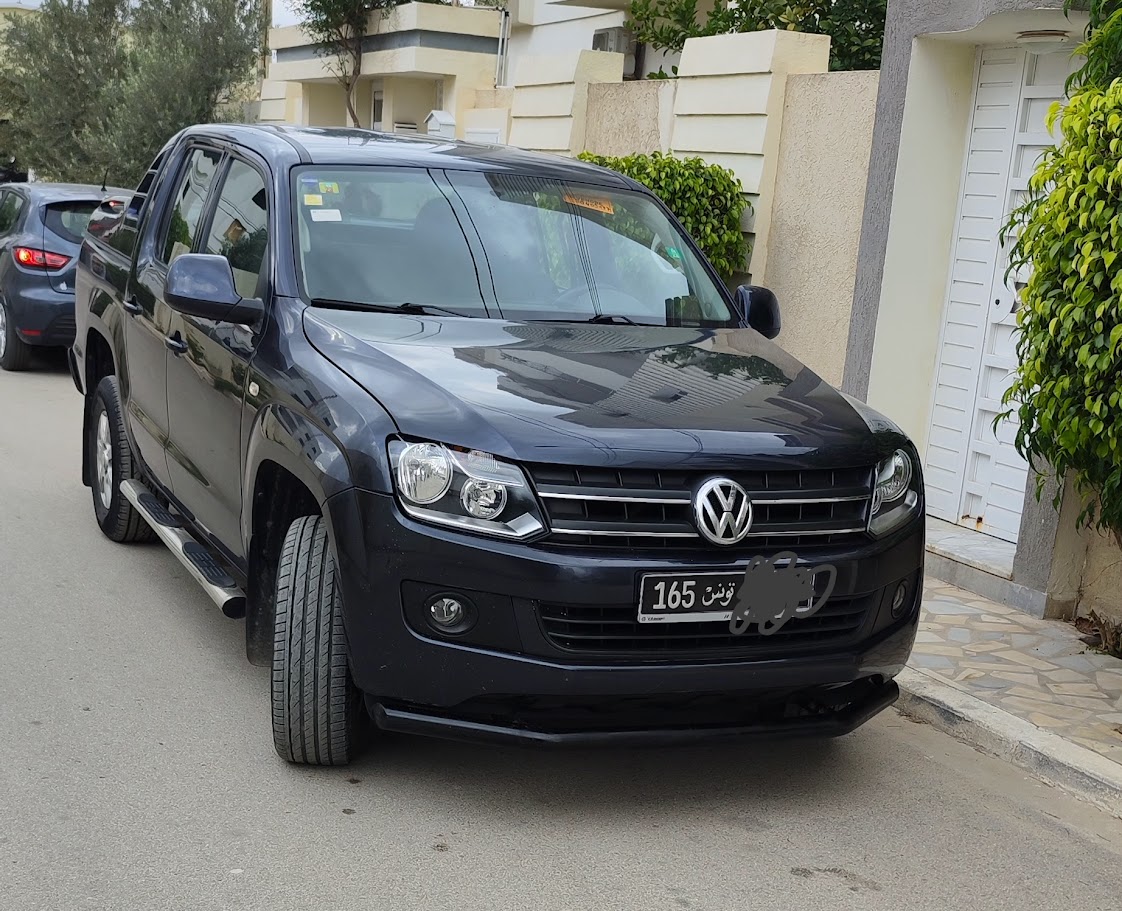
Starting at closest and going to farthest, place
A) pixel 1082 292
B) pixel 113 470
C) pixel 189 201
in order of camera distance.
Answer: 1. pixel 1082 292
2. pixel 189 201
3. pixel 113 470

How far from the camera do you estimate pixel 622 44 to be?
60.7 ft

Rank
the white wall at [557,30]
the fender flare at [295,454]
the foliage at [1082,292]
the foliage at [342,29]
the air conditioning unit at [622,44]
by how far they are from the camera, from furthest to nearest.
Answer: the foliage at [342,29] → the white wall at [557,30] → the air conditioning unit at [622,44] → the foliage at [1082,292] → the fender flare at [295,454]

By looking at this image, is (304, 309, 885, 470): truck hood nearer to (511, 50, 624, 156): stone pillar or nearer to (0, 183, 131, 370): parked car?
(511, 50, 624, 156): stone pillar

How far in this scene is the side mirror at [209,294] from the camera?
4605 millimetres

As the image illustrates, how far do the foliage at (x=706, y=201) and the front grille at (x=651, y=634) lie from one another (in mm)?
5928

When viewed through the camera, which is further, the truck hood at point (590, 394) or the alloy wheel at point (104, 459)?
the alloy wheel at point (104, 459)

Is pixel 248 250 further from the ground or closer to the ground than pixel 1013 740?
further from the ground

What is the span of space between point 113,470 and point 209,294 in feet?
7.65

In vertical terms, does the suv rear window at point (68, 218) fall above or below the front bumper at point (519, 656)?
above

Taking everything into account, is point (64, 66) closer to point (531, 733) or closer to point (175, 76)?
point (175, 76)

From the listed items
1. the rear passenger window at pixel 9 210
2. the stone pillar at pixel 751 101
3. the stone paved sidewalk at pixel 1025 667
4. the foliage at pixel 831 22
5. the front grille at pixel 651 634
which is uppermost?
the foliage at pixel 831 22

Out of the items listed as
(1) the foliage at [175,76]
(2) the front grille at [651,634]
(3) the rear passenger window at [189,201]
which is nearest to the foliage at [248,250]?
(3) the rear passenger window at [189,201]

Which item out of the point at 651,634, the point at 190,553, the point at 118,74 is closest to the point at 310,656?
the point at 651,634

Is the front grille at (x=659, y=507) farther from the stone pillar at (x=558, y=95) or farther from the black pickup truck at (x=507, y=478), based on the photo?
the stone pillar at (x=558, y=95)
